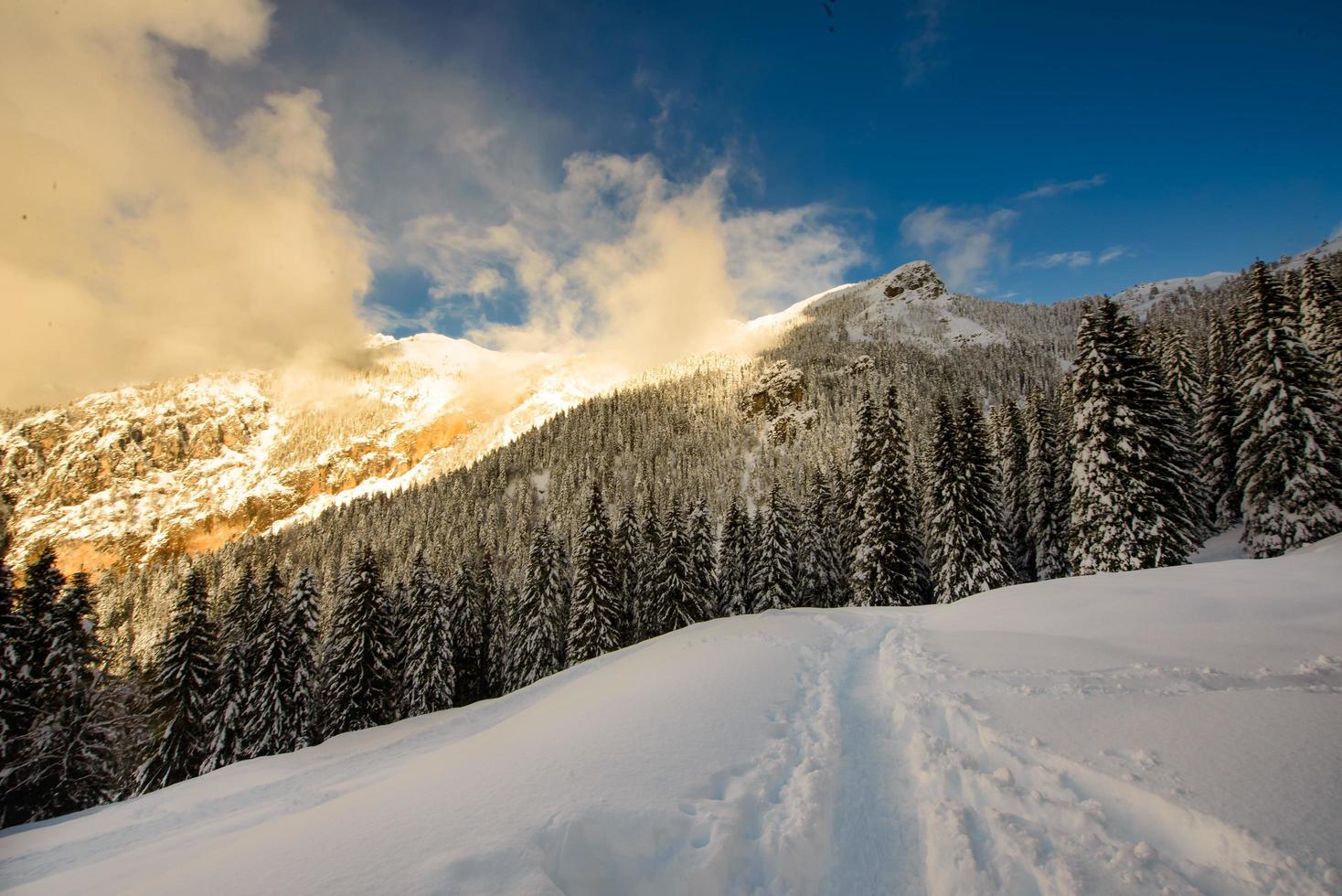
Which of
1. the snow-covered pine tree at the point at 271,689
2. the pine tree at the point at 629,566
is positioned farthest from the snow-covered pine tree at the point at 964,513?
the snow-covered pine tree at the point at 271,689

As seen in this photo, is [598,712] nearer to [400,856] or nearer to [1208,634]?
[400,856]

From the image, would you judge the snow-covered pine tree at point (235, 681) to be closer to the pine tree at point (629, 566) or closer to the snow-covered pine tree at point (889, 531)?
the pine tree at point (629, 566)

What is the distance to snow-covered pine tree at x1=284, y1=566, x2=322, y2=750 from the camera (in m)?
31.0

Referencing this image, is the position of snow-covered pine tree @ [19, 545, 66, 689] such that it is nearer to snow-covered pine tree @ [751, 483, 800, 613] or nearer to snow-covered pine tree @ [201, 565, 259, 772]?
snow-covered pine tree @ [201, 565, 259, 772]

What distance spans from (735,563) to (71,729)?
38220 millimetres

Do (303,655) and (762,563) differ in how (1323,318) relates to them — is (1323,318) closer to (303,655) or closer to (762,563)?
(762,563)

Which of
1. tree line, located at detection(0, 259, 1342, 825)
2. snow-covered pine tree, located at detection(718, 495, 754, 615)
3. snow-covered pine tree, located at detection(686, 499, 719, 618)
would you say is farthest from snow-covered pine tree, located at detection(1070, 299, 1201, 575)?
snow-covered pine tree, located at detection(686, 499, 719, 618)

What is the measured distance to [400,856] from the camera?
4.58 m

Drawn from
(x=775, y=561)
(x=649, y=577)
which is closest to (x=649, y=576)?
(x=649, y=577)

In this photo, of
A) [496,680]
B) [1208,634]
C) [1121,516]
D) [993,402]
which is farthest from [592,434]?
[1208,634]

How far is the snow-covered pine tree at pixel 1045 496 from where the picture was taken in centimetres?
3325

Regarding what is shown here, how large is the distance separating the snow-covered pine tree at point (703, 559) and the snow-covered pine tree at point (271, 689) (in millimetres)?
26898

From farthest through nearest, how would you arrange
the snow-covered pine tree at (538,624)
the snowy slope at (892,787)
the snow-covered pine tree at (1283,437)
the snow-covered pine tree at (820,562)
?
the snow-covered pine tree at (820,562) < the snow-covered pine tree at (538,624) < the snow-covered pine tree at (1283,437) < the snowy slope at (892,787)

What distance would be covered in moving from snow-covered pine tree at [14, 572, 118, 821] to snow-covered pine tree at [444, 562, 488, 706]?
1876 centimetres
